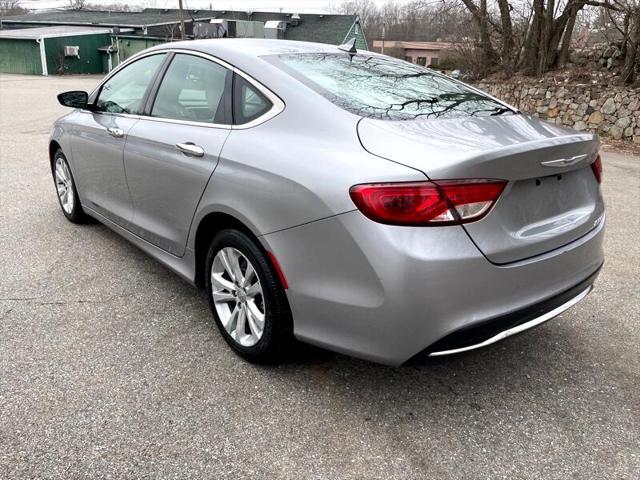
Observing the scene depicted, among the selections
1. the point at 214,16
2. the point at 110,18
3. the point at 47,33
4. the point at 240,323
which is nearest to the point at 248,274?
the point at 240,323

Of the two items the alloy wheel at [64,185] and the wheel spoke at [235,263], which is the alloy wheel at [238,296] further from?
the alloy wheel at [64,185]

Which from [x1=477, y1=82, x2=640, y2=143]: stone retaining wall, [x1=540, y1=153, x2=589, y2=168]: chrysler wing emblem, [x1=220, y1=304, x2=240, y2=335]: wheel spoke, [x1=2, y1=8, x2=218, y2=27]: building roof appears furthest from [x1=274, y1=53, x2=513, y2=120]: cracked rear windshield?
[x1=2, y1=8, x2=218, y2=27]: building roof

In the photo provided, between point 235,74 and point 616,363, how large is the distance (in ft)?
8.41

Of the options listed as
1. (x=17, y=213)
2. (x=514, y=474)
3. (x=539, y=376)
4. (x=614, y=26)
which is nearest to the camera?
(x=514, y=474)

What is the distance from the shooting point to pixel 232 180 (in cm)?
267

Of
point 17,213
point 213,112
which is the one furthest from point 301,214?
point 17,213

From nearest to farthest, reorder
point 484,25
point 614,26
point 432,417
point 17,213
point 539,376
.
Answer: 1. point 432,417
2. point 539,376
3. point 17,213
4. point 614,26
5. point 484,25

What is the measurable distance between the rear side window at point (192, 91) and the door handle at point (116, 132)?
1.06 feet

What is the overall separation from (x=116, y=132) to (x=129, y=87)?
Answer: 415 millimetres

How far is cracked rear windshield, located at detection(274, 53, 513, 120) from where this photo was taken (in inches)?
103

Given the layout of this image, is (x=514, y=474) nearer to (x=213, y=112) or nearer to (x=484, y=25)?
(x=213, y=112)

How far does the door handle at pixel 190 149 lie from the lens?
114 inches

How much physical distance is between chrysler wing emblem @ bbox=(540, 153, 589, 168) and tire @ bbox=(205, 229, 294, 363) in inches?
49.9

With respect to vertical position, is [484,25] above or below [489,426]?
above
